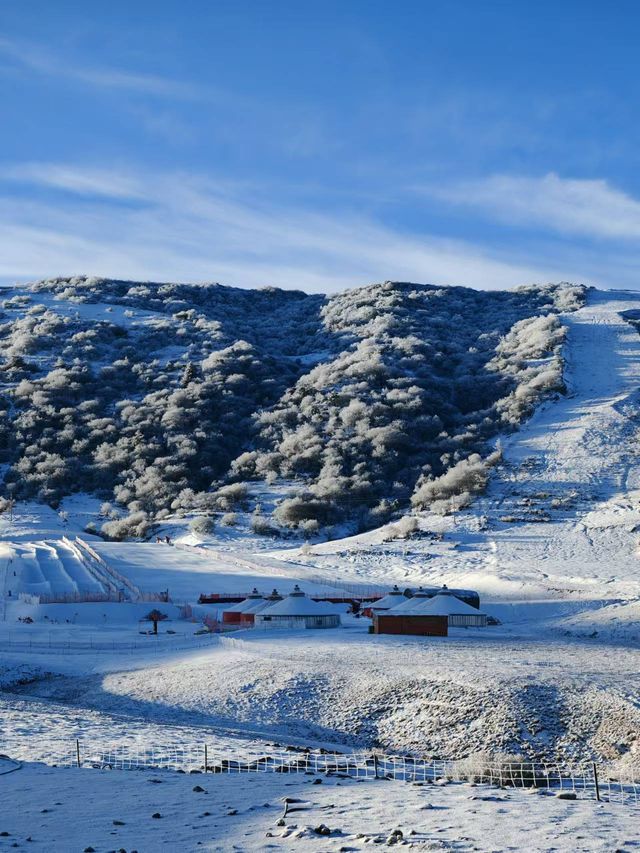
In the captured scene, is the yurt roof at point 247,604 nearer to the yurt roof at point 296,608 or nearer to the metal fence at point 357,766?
the yurt roof at point 296,608

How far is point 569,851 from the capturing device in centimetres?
1196

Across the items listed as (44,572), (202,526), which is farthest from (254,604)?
(202,526)

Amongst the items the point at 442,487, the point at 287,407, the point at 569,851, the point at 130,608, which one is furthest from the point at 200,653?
the point at 287,407

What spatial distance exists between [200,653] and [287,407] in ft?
184

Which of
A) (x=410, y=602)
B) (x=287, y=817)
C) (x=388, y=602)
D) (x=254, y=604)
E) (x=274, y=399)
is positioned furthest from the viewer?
(x=274, y=399)

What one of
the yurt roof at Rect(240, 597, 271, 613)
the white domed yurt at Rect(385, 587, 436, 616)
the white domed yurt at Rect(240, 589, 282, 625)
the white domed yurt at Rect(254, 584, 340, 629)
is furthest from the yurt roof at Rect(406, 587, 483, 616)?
the yurt roof at Rect(240, 597, 271, 613)

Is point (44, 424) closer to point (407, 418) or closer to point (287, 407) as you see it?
point (287, 407)

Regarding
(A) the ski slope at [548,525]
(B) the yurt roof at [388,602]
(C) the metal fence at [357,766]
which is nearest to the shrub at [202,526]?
(A) the ski slope at [548,525]

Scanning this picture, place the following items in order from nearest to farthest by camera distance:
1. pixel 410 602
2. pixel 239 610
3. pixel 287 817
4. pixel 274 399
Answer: pixel 287 817 → pixel 410 602 → pixel 239 610 → pixel 274 399

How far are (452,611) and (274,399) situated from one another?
192 feet

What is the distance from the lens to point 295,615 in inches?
1636

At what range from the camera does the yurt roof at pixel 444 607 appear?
129ft

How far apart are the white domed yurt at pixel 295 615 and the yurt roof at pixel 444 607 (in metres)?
4.14

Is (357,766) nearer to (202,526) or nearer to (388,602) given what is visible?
(388,602)
